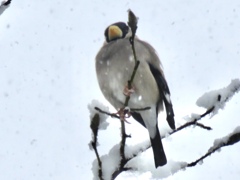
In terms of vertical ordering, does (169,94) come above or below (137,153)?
below

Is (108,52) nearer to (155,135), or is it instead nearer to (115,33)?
(115,33)

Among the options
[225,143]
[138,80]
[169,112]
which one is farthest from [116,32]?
[225,143]

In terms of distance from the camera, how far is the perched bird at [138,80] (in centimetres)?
332

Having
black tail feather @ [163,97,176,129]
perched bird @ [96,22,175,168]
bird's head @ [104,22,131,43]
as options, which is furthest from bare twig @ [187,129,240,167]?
bird's head @ [104,22,131,43]

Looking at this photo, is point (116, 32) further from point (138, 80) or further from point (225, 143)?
point (225, 143)

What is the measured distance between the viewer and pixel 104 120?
4.71 ft

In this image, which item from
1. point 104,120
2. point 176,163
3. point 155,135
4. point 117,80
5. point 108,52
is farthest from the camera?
point 108,52

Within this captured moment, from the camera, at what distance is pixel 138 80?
333 centimetres

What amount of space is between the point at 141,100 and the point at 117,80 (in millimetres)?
204

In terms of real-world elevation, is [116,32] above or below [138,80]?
above

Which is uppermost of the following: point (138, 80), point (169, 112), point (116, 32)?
point (116, 32)

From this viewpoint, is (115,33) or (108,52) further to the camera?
(115,33)

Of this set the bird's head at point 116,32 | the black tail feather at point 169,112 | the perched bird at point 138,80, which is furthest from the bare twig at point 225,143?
the bird's head at point 116,32

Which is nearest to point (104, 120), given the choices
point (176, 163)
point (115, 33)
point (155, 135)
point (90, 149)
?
point (90, 149)
